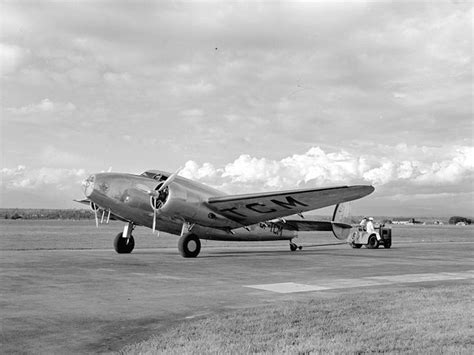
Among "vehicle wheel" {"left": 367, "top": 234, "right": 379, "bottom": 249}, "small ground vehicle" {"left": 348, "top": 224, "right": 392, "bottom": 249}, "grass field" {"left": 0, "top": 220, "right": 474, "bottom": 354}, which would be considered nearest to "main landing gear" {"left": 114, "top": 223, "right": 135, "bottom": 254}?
"grass field" {"left": 0, "top": 220, "right": 474, "bottom": 354}

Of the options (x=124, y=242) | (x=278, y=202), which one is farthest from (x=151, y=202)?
(x=278, y=202)

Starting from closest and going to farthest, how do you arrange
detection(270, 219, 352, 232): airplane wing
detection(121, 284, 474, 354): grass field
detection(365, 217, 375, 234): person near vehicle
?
1. detection(121, 284, 474, 354): grass field
2. detection(270, 219, 352, 232): airplane wing
3. detection(365, 217, 375, 234): person near vehicle

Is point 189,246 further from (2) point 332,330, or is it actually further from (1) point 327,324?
(2) point 332,330

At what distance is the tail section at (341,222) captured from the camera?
3006cm

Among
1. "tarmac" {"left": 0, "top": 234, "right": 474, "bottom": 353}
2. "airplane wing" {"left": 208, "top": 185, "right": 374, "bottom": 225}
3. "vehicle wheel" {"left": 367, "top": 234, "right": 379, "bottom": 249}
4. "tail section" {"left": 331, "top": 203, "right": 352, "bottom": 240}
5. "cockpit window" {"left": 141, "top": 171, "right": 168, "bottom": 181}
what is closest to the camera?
"tarmac" {"left": 0, "top": 234, "right": 474, "bottom": 353}

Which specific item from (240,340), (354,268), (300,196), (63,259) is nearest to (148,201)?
(63,259)

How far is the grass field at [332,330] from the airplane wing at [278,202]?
920 cm

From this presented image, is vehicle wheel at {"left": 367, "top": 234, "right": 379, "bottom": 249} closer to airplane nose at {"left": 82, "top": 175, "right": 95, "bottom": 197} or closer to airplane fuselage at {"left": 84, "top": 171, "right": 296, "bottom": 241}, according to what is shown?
airplane fuselage at {"left": 84, "top": 171, "right": 296, "bottom": 241}

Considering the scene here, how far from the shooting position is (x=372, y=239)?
97.8ft

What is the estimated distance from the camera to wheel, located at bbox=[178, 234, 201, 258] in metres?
19.3

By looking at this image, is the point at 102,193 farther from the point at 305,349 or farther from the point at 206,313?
the point at 305,349

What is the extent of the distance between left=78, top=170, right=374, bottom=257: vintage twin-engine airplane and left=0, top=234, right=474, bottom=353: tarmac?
1839 mm

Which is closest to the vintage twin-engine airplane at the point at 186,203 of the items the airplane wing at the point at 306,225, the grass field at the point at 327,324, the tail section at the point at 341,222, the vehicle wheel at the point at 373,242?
the airplane wing at the point at 306,225

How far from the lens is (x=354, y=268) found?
53.6ft
